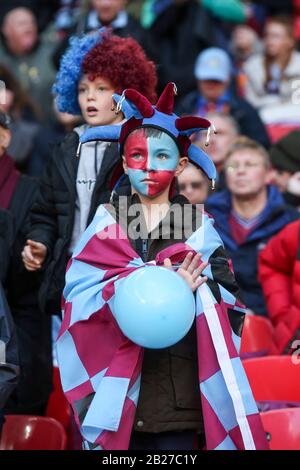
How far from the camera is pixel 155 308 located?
3.72m

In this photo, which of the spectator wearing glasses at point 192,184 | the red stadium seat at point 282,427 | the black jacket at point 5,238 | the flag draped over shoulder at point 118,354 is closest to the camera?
the flag draped over shoulder at point 118,354

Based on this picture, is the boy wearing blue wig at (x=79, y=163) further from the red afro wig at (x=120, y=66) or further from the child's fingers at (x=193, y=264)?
the child's fingers at (x=193, y=264)

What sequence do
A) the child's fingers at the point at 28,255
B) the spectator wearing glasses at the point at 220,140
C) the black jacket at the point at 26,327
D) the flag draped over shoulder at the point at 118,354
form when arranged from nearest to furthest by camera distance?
the flag draped over shoulder at the point at 118,354
the child's fingers at the point at 28,255
the black jacket at the point at 26,327
the spectator wearing glasses at the point at 220,140

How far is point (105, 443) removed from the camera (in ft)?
12.9

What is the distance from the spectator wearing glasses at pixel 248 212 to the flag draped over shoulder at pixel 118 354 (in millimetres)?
2205

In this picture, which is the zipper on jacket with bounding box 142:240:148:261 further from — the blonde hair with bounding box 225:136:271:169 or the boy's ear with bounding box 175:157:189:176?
→ the blonde hair with bounding box 225:136:271:169

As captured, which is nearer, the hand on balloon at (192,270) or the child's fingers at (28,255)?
the hand on balloon at (192,270)

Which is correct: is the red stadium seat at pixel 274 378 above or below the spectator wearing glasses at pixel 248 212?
below

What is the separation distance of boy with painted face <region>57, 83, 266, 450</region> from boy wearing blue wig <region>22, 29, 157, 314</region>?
53 centimetres

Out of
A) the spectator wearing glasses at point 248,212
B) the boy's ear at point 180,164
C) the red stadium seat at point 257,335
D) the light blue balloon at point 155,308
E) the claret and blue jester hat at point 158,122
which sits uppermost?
the claret and blue jester hat at point 158,122

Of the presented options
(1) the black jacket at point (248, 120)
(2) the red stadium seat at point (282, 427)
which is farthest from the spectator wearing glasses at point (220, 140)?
(2) the red stadium seat at point (282, 427)

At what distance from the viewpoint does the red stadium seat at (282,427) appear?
445cm

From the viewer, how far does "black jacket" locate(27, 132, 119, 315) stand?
4.81 meters

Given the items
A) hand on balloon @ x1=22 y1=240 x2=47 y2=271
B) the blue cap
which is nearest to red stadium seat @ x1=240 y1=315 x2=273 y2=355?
hand on balloon @ x1=22 y1=240 x2=47 y2=271
